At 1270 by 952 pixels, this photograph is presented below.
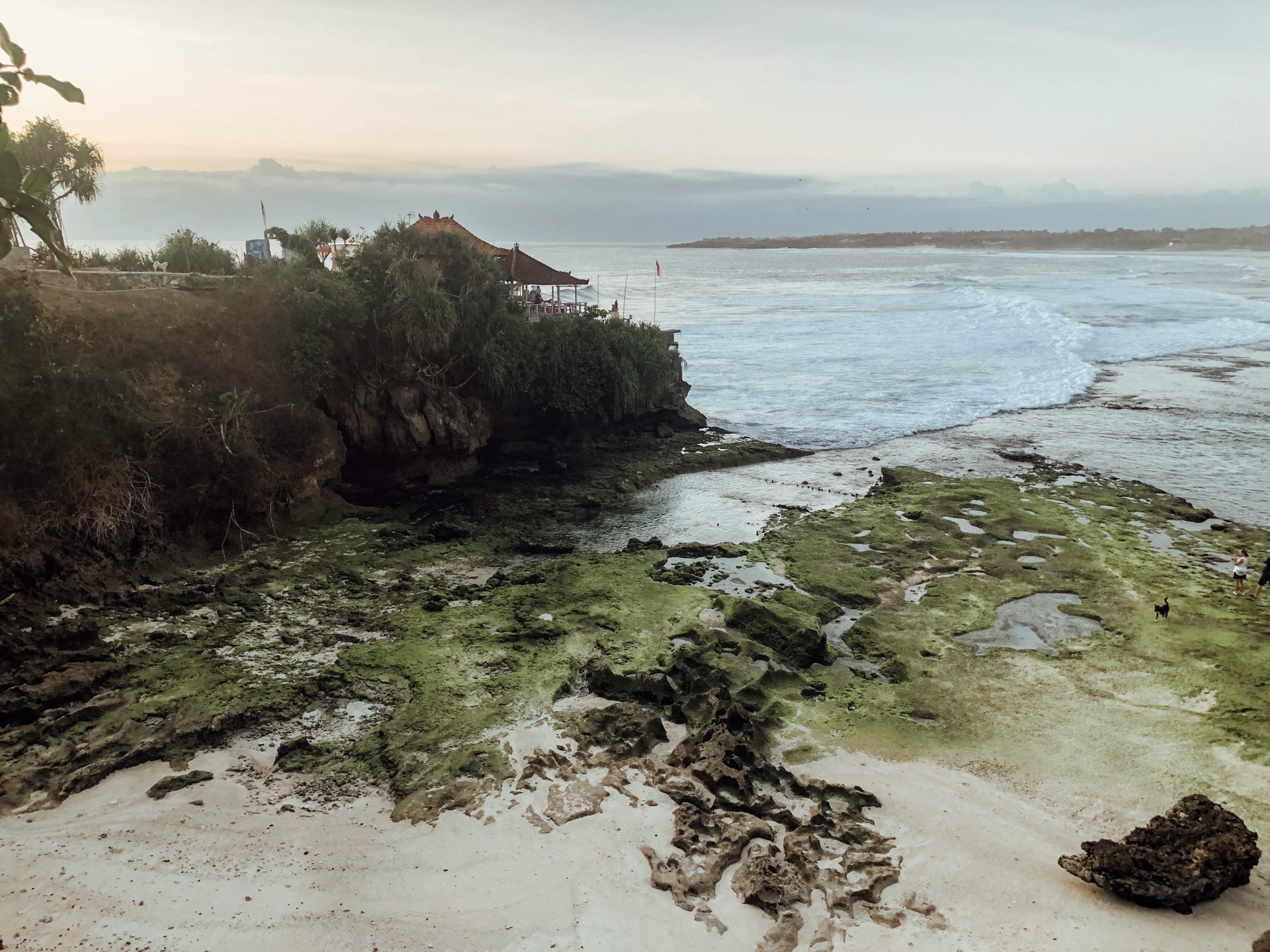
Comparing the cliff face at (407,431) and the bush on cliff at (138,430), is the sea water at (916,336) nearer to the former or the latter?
the cliff face at (407,431)

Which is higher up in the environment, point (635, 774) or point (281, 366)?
point (281, 366)

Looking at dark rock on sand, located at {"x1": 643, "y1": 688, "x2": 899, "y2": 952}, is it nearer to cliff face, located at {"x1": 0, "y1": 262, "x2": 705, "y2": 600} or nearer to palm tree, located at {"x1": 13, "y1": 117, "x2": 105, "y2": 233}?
cliff face, located at {"x1": 0, "y1": 262, "x2": 705, "y2": 600}

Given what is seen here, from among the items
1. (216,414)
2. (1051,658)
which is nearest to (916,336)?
(1051,658)

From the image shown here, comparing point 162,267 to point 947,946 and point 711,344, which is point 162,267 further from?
point 711,344

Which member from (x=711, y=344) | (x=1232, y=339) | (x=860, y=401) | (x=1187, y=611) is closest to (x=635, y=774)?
(x=1187, y=611)

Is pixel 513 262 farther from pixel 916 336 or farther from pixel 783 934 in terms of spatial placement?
pixel 916 336

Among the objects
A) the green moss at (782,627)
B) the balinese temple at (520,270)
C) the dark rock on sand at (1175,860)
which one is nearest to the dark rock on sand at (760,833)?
the dark rock on sand at (1175,860)
